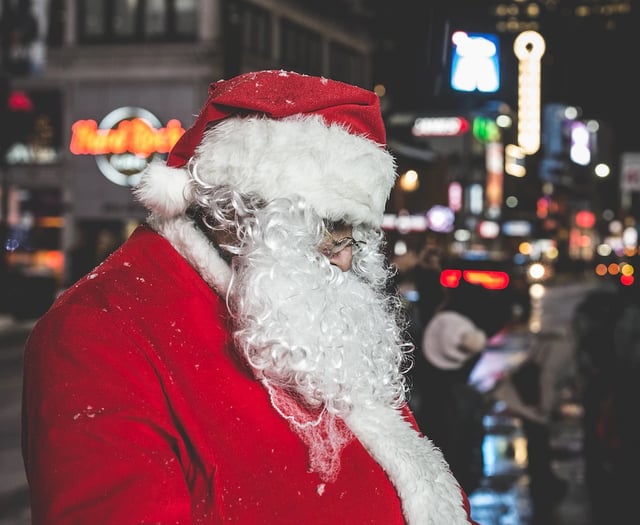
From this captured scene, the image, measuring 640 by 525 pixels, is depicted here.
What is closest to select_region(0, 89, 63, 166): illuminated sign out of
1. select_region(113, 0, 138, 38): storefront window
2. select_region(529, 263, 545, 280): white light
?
select_region(113, 0, 138, 38): storefront window

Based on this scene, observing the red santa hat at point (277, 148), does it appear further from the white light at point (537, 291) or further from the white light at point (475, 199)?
the white light at point (475, 199)

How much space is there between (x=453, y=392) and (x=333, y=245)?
2.80 m

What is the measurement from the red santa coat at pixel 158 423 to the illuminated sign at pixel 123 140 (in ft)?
86.4

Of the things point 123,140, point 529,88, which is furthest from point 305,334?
point 123,140

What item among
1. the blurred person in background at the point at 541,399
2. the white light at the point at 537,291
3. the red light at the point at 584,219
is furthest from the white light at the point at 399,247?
the red light at the point at 584,219

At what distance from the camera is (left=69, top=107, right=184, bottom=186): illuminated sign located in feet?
90.6

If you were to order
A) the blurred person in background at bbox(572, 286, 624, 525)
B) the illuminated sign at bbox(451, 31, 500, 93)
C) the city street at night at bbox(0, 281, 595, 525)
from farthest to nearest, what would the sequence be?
1. the illuminated sign at bbox(451, 31, 500, 93)
2. the blurred person in background at bbox(572, 286, 624, 525)
3. the city street at night at bbox(0, 281, 595, 525)

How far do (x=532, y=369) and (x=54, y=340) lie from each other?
6.01m

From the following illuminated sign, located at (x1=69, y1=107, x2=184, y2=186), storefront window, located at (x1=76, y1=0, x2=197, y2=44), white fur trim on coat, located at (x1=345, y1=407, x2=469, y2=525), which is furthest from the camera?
storefront window, located at (x1=76, y1=0, x2=197, y2=44)

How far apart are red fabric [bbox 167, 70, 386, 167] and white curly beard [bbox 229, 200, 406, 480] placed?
25 cm

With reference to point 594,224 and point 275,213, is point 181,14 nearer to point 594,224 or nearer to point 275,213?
point 275,213

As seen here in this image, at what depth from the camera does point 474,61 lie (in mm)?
8367

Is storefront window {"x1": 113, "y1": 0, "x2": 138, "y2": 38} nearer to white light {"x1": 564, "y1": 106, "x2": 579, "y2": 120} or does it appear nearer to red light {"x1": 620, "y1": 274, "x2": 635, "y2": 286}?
white light {"x1": 564, "y1": 106, "x2": 579, "y2": 120}

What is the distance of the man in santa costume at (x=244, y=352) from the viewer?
141cm
